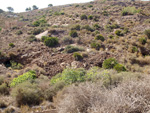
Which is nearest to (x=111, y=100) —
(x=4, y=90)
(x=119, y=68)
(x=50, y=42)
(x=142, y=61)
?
(x=119, y=68)

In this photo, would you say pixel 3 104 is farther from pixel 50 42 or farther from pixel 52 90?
pixel 50 42

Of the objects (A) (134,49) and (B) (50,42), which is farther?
(B) (50,42)

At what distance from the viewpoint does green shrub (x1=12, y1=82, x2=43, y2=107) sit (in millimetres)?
5047

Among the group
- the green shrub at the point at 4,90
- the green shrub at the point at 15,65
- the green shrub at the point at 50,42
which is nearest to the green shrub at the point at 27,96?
the green shrub at the point at 4,90

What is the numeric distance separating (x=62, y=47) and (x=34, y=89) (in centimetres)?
766

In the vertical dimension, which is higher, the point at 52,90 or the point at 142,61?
the point at 52,90

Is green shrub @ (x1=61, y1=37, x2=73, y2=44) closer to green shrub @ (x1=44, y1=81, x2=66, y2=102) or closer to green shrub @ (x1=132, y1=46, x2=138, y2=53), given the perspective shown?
green shrub @ (x1=132, y1=46, x2=138, y2=53)

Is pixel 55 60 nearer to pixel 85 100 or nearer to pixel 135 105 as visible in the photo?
pixel 85 100

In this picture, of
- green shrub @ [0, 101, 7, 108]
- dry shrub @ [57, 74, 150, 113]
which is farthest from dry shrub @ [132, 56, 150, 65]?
green shrub @ [0, 101, 7, 108]

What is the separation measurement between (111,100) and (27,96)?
3.76 meters

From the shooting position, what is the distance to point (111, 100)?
3.00m

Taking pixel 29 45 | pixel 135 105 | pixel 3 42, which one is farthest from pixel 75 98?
pixel 3 42

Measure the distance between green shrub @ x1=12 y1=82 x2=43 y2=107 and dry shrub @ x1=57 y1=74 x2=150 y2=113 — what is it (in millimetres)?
2204

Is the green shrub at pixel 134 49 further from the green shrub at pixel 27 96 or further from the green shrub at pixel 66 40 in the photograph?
the green shrub at pixel 27 96
